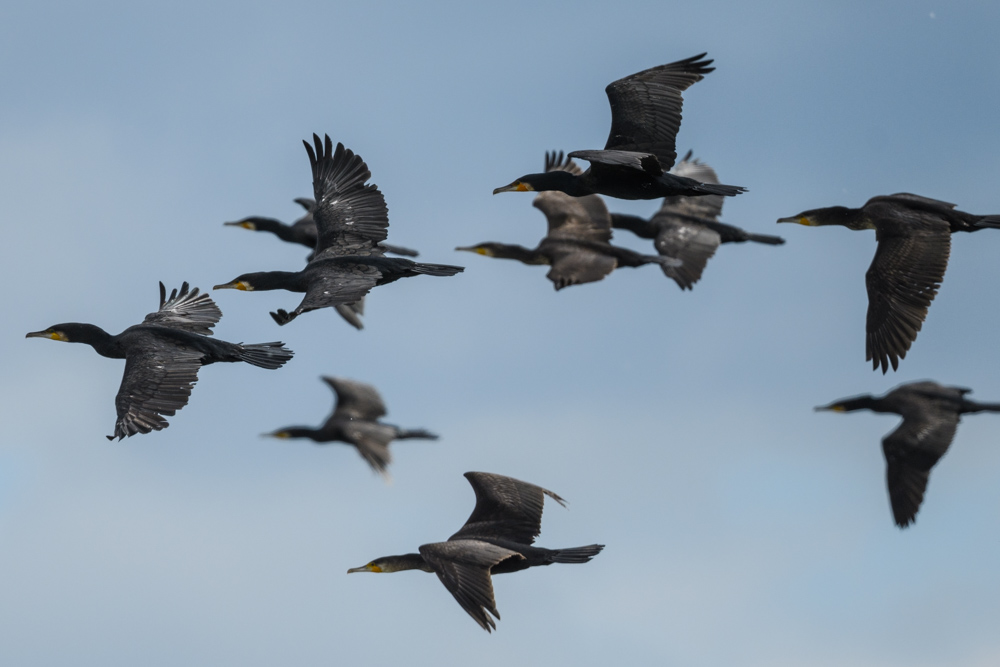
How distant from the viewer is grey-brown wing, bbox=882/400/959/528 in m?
16.9

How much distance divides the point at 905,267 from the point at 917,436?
233cm

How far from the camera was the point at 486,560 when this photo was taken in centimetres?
1405

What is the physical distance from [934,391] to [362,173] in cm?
760

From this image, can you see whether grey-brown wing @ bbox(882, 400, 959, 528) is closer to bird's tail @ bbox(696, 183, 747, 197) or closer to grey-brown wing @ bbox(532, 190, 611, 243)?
bird's tail @ bbox(696, 183, 747, 197)

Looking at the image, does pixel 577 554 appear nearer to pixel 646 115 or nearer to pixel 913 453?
pixel 913 453

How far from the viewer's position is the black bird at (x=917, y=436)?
667 inches

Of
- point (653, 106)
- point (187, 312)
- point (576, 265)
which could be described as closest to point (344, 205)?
point (187, 312)

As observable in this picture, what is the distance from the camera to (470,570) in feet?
45.4

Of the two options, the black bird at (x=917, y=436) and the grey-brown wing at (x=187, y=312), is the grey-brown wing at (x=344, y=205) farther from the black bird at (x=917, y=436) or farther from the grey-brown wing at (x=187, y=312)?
the black bird at (x=917, y=436)

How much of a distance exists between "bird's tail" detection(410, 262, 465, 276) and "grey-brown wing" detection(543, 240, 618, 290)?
18.2 feet

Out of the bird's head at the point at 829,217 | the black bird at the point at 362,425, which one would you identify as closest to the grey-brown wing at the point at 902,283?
the bird's head at the point at 829,217

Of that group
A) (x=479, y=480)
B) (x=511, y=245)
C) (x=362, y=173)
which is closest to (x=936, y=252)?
(x=479, y=480)

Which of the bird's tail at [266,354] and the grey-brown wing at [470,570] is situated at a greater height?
the bird's tail at [266,354]

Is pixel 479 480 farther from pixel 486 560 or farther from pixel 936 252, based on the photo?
pixel 936 252
